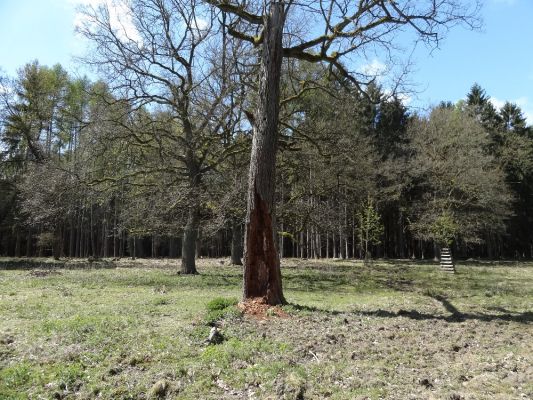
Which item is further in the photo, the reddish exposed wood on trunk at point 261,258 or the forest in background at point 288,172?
the forest in background at point 288,172

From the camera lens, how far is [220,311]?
334 inches

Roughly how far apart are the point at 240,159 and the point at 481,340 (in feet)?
51.0

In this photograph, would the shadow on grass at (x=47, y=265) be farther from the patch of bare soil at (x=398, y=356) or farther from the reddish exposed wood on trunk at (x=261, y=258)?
the patch of bare soil at (x=398, y=356)

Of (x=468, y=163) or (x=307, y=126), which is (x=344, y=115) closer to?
(x=307, y=126)

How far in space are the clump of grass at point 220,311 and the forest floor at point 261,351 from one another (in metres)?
0.04

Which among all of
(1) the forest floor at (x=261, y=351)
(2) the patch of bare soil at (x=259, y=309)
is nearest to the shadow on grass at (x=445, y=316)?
(1) the forest floor at (x=261, y=351)

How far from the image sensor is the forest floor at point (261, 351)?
5.18 metres

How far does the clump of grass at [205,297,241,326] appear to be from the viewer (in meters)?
7.94

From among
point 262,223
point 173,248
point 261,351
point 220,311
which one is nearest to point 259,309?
point 220,311

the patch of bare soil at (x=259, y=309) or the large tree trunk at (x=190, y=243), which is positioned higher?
the large tree trunk at (x=190, y=243)

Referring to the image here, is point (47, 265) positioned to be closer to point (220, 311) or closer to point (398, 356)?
point (220, 311)

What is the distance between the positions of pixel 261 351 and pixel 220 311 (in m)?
2.26

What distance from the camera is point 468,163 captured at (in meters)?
34.4

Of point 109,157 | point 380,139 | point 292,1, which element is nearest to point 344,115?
point 109,157
